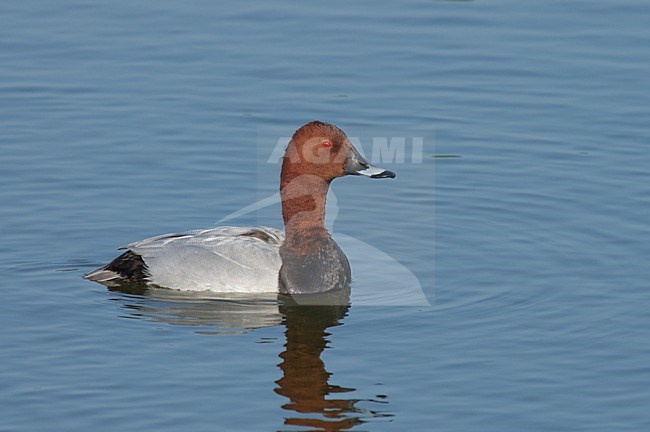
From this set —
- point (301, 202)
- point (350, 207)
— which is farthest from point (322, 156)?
point (350, 207)

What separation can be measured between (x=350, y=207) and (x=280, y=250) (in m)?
2.31

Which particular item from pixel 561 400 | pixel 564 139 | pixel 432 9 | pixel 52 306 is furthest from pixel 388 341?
pixel 432 9

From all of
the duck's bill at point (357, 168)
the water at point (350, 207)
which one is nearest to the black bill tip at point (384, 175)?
the duck's bill at point (357, 168)

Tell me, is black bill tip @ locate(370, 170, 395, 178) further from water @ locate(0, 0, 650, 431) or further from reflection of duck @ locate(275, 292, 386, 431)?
reflection of duck @ locate(275, 292, 386, 431)

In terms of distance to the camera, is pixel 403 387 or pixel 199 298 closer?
pixel 403 387

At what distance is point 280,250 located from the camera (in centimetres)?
1270

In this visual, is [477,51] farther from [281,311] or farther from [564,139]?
[281,311]

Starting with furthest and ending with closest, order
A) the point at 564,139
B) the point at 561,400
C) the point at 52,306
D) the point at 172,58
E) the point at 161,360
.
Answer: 1. the point at 172,58
2. the point at 564,139
3. the point at 52,306
4. the point at 161,360
5. the point at 561,400

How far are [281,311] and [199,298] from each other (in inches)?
32.5

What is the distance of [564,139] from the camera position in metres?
15.8

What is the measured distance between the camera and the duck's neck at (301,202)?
1283 centimetres

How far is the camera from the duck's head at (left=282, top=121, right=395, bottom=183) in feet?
41.4

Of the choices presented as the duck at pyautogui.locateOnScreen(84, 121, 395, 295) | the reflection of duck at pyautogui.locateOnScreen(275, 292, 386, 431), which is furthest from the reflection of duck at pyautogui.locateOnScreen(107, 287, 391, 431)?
the duck at pyautogui.locateOnScreen(84, 121, 395, 295)

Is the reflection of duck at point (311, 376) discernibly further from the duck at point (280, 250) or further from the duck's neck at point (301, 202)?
the duck's neck at point (301, 202)
